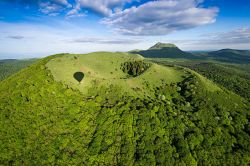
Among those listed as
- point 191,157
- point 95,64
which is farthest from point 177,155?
point 95,64

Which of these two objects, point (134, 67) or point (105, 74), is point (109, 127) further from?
point (134, 67)

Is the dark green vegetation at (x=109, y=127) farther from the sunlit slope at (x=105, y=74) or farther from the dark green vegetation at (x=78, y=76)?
the dark green vegetation at (x=78, y=76)

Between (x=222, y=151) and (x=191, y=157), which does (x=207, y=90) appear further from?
(x=191, y=157)

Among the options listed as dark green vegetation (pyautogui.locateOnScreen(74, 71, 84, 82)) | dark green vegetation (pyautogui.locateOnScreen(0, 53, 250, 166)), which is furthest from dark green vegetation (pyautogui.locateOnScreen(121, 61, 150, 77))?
dark green vegetation (pyautogui.locateOnScreen(74, 71, 84, 82))

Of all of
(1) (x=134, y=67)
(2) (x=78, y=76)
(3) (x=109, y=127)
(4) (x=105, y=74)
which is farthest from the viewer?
(1) (x=134, y=67)

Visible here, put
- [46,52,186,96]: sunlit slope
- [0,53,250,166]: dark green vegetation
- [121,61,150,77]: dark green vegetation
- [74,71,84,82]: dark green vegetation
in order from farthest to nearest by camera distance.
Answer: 1. [121,61,150,77]: dark green vegetation
2. [74,71,84,82]: dark green vegetation
3. [46,52,186,96]: sunlit slope
4. [0,53,250,166]: dark green vegetation

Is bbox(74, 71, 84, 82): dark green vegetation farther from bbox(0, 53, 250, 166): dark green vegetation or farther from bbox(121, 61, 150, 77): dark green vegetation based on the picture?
bbox(121, 61, 150, 77): dark green vegetation

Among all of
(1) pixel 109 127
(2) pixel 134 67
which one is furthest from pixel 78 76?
(2) pixel 134 67

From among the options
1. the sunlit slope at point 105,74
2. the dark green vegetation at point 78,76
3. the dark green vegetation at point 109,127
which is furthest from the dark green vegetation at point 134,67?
the dark green vegetation at point 78,76
